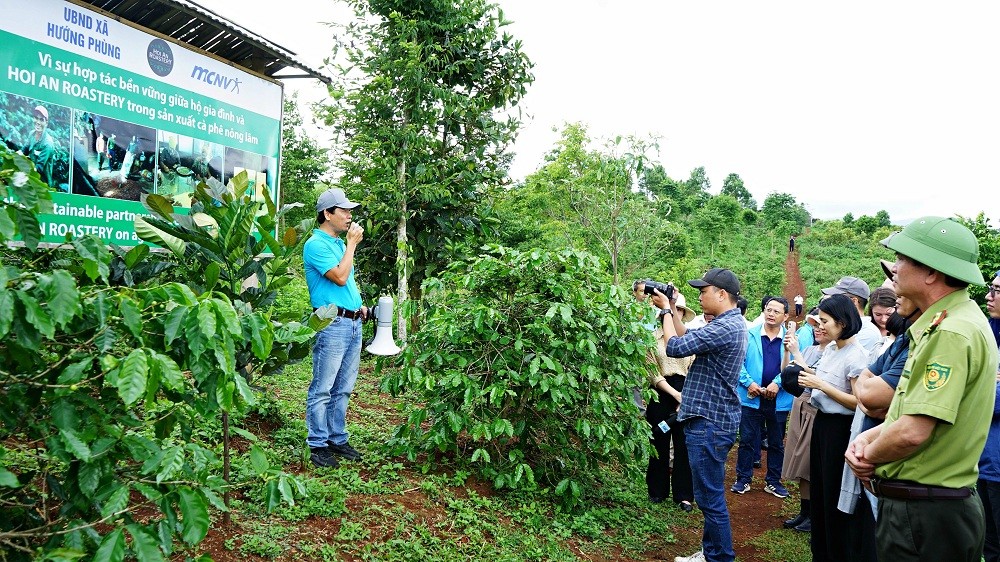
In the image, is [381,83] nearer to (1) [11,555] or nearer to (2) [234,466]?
(2) [234,466]

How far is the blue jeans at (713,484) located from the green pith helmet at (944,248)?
171 cm

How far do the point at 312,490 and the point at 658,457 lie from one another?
8.65ft

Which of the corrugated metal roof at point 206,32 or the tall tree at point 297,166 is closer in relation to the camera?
the corrugated metal roof at point 206,32

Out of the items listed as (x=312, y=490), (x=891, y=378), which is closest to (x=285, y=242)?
(x=312, y=490)

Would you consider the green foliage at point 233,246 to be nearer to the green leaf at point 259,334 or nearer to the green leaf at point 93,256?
the green leaf at point 259,334

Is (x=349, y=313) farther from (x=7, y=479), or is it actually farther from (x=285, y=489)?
(x=7, y=479)

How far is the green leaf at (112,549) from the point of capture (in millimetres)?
1658

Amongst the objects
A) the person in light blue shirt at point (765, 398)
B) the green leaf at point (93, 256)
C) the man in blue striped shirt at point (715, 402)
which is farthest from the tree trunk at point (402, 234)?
the green leaf at point (93, 256)

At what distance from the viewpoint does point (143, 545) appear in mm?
1747

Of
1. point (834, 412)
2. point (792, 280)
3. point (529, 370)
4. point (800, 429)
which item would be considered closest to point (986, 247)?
point (800, 429)

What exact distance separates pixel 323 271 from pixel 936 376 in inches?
126

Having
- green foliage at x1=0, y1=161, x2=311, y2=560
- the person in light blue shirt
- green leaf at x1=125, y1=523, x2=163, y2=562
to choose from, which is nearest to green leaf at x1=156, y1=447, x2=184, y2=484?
green foliage at x1=0, y1=161, x2=311, y2=560

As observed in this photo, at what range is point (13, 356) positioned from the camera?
1.73m

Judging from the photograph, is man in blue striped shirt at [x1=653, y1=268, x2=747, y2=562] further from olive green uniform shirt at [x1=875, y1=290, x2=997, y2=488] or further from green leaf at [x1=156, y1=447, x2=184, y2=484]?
green leaf at [x1=156, y1=447, x2=184, y2=484]
